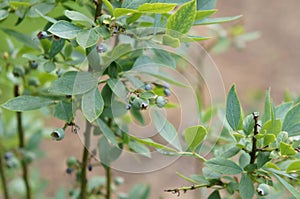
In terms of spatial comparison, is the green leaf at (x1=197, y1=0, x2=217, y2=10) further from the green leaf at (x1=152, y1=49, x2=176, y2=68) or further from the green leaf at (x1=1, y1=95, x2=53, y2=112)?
the green leaf at (x1=1, y1=95, x2=53, y2=112)

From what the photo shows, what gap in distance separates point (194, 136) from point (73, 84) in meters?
0.14

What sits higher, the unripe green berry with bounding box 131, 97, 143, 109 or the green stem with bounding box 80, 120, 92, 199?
the unripe green berry with bounding box 131, 97, 143, 109

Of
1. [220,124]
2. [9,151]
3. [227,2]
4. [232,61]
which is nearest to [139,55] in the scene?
[220,124]

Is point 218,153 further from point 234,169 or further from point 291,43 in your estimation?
point 291,43

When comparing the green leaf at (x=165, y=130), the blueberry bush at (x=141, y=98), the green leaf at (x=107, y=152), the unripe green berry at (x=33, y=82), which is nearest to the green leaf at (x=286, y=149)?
the blueberry bush at (x=141, y=98)

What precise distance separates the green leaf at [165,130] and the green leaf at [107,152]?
8cm

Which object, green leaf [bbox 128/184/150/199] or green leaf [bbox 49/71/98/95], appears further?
green leaf [bbox 128/184/150/199]

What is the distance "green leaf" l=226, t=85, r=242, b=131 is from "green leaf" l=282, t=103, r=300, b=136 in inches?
2.1

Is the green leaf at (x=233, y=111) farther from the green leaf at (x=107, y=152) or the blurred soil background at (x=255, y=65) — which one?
the blurred soil background at (x=255, y=65)

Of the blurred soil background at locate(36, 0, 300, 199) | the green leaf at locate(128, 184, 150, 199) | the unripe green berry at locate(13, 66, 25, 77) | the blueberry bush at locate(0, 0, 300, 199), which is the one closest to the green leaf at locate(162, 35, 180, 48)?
the blueberry bush at locate(0, 0, 300, 199)

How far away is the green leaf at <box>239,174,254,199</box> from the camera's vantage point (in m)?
0.58

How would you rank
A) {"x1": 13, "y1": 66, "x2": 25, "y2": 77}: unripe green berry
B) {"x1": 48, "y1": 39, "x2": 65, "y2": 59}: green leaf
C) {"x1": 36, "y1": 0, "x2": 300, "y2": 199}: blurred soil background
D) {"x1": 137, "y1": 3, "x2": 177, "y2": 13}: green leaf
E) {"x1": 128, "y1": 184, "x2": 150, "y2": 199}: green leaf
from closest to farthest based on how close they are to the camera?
{"x1": 137, "y1": 3, "x2": 177, "y2": 13}: green leaf, {"x1": 48, "y1": 39, "x2": 65, "y2": 59}: green leaf, {"x1": 13, "y1": 66, "x2": 25, "y2": 77}: unripe green berry, {"x1": 128, "y1": 184, "x2": 150, "y2": 199}: green leaf, {"x1": 36, "y1": 0, "x2": 300, "y2": 199}: blurred soil background

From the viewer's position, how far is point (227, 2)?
3.61 meters

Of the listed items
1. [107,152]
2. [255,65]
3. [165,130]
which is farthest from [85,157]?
[255,65]
